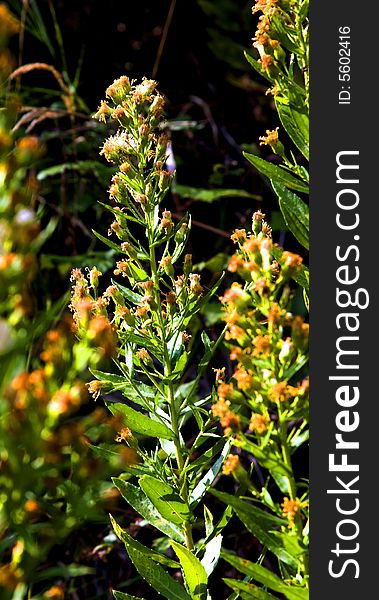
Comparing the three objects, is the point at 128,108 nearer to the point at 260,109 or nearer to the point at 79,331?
the point at 79,331

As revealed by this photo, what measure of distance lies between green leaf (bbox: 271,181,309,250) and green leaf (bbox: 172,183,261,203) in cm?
151

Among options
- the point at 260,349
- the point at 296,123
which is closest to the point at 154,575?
the point at 260,349

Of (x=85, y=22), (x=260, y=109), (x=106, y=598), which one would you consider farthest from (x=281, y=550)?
(x=85, y=22)

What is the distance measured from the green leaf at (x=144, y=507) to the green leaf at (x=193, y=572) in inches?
4.8

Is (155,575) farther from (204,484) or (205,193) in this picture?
(205,193)

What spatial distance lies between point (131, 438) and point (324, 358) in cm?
37

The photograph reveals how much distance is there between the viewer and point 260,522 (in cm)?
120

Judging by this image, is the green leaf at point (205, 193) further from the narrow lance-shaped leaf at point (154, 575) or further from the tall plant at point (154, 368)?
the narrow lance-shaped leaf at point (154, 575)

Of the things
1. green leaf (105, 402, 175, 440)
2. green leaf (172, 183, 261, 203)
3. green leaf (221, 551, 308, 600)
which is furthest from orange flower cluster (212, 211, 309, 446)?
green leaf (172, 183, 261, 203)

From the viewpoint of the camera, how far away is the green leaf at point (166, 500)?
143cm

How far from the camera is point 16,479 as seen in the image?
36.4 inches

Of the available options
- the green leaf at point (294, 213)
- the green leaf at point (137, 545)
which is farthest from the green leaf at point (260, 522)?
the green leaf at point (294, 213)

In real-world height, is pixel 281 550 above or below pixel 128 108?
below

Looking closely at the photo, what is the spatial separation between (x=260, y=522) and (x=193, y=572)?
0.91ft
